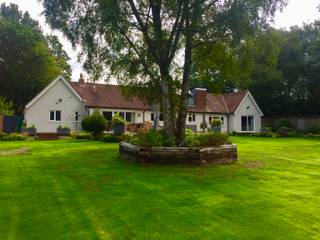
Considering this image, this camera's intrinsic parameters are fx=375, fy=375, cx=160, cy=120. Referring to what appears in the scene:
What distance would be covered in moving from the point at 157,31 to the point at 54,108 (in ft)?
79.8

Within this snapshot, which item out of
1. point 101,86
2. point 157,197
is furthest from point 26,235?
point 101,86

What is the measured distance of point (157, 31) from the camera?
615 inches

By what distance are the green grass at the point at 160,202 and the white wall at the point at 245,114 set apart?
32.8 metres

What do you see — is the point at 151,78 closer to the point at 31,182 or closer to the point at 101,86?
the point at 31,182

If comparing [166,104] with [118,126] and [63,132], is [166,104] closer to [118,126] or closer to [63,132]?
[118,126]

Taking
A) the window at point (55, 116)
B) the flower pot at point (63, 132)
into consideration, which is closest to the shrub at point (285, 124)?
the window at point (55, 116)

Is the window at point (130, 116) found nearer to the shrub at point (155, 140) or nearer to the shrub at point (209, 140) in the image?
the shrub at point (155, 140)

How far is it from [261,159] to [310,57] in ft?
113

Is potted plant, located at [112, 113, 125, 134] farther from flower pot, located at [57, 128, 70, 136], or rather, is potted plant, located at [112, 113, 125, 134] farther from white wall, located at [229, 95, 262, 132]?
white wall, located at [229, 95, 262, 132]

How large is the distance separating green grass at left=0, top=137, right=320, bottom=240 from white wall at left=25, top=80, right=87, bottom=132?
Answer: 78.5 ft

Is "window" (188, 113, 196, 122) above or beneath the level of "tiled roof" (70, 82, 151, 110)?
beneath

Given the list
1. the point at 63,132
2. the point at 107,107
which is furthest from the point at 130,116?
the point at 63,132

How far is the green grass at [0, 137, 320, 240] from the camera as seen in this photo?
626 centimetres

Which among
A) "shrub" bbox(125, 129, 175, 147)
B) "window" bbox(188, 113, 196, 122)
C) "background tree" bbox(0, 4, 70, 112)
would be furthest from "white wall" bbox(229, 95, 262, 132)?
"shrub" bbox(125, 129, 175, 147)
